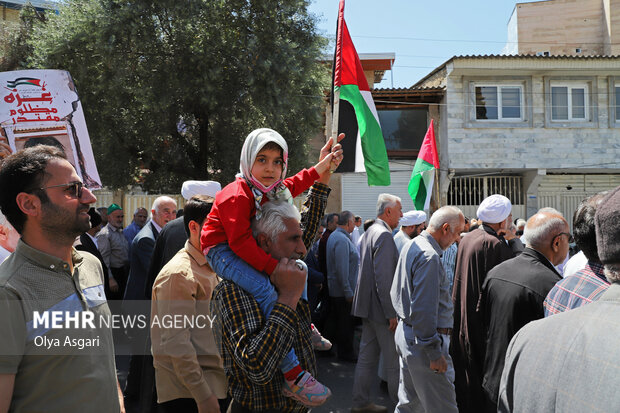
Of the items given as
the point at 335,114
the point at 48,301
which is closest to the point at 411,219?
the point at 335,114

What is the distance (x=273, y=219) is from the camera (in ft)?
7.59

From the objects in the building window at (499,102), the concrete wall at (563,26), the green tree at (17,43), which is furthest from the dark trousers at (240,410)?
the concrete wall at (563,26)

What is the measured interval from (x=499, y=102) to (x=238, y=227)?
17.8 meters

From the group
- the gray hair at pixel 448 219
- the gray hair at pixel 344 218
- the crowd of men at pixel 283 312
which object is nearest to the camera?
the crowd of men at pixel 283 312

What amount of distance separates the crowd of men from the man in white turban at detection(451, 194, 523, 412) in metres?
0.02

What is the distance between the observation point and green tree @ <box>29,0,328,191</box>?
1078 cm

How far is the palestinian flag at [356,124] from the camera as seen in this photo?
4.24 m

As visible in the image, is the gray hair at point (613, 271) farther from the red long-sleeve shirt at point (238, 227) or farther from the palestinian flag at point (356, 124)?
the palestinian flag at point (356, 124)

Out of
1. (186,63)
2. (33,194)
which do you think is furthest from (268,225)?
(186,63)

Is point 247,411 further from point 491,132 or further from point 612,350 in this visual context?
point 491,132

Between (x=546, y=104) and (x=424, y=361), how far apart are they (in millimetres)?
16559

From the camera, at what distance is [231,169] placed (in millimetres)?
12141

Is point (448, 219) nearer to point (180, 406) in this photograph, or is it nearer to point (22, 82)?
point (180, 406)

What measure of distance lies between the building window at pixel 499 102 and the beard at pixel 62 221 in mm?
17711
